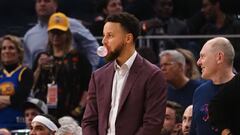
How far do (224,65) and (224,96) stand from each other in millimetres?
1070

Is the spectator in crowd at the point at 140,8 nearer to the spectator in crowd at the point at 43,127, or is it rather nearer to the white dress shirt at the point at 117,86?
the spectator in crowd at the point at 43,127

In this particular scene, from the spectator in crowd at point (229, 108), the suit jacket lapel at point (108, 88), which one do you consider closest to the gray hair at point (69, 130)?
the suit jacket lapel at point (108, 88)

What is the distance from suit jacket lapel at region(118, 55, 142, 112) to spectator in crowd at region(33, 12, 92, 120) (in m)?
2.81

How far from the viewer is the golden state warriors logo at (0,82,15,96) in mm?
10023

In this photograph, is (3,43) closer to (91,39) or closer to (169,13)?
(91,39)

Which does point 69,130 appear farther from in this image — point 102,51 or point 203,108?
point 203,108

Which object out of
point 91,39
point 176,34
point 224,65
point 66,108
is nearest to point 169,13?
point 176,34

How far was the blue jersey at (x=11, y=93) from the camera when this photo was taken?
9930mm

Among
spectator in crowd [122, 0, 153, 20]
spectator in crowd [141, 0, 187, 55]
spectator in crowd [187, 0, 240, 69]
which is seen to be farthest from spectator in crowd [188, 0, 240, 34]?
spectator in crowd [122, 0, 153, 20]

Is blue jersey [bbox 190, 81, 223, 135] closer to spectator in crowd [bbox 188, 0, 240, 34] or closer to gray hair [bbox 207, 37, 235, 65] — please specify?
gray hair [bbox 207, 37, 235, 65]

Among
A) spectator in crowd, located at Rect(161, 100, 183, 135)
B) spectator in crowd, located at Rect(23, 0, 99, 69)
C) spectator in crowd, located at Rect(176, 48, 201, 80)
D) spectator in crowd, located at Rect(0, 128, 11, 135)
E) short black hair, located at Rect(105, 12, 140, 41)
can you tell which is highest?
short black hair, located at Rect(105, 12, 140, 41)

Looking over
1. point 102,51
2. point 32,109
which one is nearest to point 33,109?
point 32,109

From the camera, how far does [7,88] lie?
33.0 feet

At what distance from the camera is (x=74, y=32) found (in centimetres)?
1070
